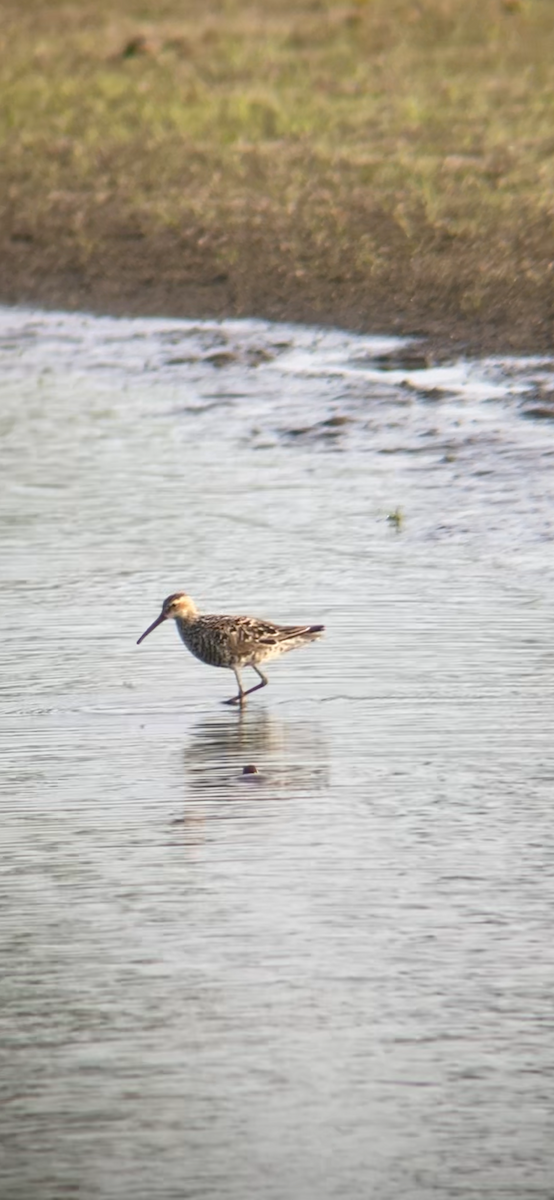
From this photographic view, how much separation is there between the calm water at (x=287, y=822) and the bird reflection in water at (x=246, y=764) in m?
0.02

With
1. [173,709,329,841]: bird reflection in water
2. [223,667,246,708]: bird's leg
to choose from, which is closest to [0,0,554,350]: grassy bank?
[223,667,246,708]: bird's leg

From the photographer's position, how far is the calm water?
6.07 metres

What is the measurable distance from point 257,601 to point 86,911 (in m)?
4.61

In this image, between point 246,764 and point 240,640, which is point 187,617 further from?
point 246,764

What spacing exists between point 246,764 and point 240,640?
4.16ft

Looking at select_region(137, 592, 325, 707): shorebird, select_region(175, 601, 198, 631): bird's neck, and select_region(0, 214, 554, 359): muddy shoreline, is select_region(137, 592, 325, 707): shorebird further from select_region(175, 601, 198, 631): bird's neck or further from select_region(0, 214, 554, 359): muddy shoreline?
select_region(0, 214, 554, 359): muddy shoreline

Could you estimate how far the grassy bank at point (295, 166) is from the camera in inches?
816

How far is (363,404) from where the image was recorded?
683 inches

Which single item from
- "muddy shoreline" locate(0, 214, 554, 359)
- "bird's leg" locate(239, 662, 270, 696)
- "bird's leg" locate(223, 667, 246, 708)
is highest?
"bird's leg" locate(223, 667, 246, 708)

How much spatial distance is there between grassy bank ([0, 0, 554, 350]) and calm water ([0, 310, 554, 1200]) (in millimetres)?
4345

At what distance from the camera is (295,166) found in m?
25.5

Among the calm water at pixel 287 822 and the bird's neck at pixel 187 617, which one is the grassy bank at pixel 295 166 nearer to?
the calm water at pixel 287 822

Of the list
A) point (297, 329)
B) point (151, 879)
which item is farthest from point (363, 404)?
point (151, 879)

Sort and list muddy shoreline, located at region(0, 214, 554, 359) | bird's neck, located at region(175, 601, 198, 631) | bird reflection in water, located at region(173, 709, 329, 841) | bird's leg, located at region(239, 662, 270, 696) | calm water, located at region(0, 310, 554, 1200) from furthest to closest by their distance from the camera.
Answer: muddy shoreline, located at region(0, 214, 554, 359)
bird's neck, located at region(175, 601, 198, 631)
bird's leg, located at region(239, 662, 270, 696)
bird reflection in water, located at region(173, 709, 329, 841)
calm water, located at region(0, 310, 554, 1200)
